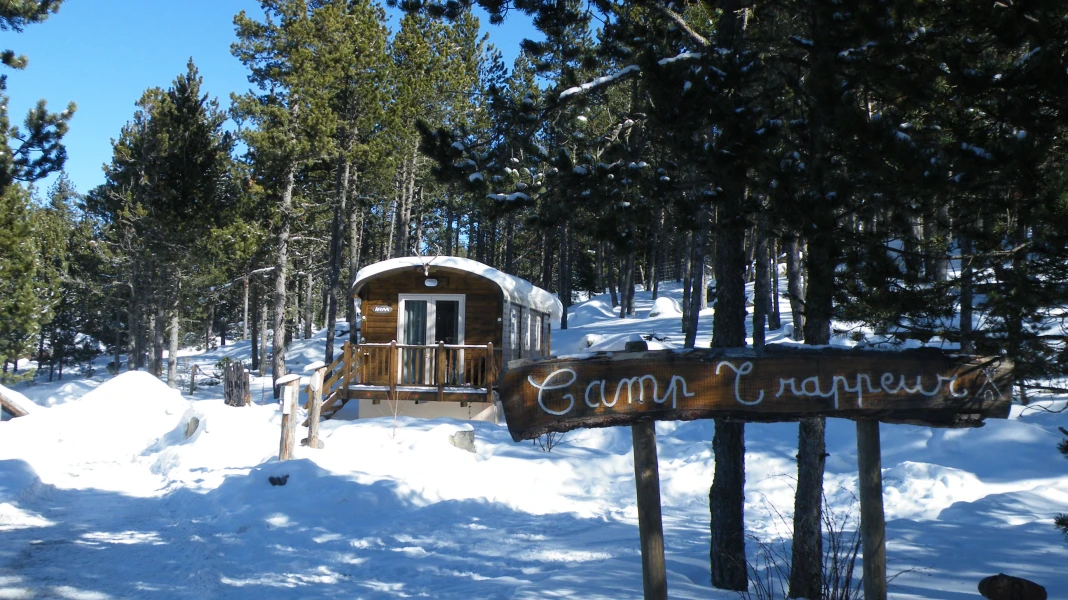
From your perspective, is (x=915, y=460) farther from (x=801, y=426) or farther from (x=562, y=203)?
(x=562, y=203)

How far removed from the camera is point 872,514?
4.41m

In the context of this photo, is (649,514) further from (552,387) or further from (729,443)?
(729,443)

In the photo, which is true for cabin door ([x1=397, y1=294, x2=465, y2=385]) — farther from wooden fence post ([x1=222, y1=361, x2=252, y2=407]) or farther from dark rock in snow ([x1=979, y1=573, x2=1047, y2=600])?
dark rock in snow ([x1=979, y1=573, x2=1047, y2=600])

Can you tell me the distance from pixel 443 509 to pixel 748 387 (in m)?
6.62

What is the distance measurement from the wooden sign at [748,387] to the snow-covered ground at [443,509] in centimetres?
217

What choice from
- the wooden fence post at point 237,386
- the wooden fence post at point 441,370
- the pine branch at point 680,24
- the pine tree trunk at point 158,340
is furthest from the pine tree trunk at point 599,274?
the pine branch at point 680,24

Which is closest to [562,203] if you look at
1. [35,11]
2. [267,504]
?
[267,504]

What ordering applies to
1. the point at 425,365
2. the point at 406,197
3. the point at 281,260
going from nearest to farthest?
the point at 425,365 → the point at 281,260 → the point at 406,197

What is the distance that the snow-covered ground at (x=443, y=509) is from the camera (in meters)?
6.90

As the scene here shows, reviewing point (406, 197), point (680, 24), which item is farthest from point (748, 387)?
point (406, 197)

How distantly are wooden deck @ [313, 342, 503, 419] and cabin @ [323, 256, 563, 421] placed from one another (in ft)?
0.07

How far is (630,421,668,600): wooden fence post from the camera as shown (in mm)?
4238

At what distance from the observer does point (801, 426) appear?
598 centimetres

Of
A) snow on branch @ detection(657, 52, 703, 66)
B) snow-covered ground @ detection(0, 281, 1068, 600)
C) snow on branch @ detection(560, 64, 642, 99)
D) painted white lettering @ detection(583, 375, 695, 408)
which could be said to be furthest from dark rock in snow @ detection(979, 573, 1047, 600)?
snow on branch @ detection(560, 64, 642, 99)
